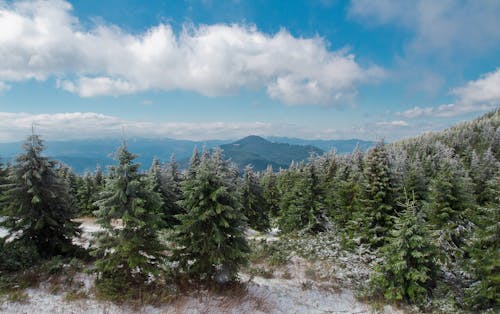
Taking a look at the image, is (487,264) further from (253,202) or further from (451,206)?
(253,202)

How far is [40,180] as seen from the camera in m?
11.8

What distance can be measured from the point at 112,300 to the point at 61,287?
2.44 m

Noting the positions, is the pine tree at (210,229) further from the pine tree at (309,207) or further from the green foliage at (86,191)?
the green foliage at (86,191)

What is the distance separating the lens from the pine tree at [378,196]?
697 inches

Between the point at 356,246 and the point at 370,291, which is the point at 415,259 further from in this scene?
the point at 356,246

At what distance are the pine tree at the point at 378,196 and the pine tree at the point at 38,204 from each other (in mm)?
18657

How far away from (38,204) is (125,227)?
19.7 feet

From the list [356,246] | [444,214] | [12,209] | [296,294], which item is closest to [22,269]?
[12,209]

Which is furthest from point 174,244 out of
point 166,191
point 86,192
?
point 86,192

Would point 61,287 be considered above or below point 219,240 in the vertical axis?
below

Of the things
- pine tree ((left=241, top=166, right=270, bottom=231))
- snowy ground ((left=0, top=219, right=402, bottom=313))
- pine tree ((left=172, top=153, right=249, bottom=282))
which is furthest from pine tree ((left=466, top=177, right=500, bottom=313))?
pine tree ((left=241, top=166, right=270, bottom=231))

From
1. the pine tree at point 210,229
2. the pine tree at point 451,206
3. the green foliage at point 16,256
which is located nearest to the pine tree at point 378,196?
the pine tree at point 451,206

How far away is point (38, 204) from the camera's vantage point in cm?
1189

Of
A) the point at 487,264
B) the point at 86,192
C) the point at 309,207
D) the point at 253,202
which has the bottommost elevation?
the point at 86,192
